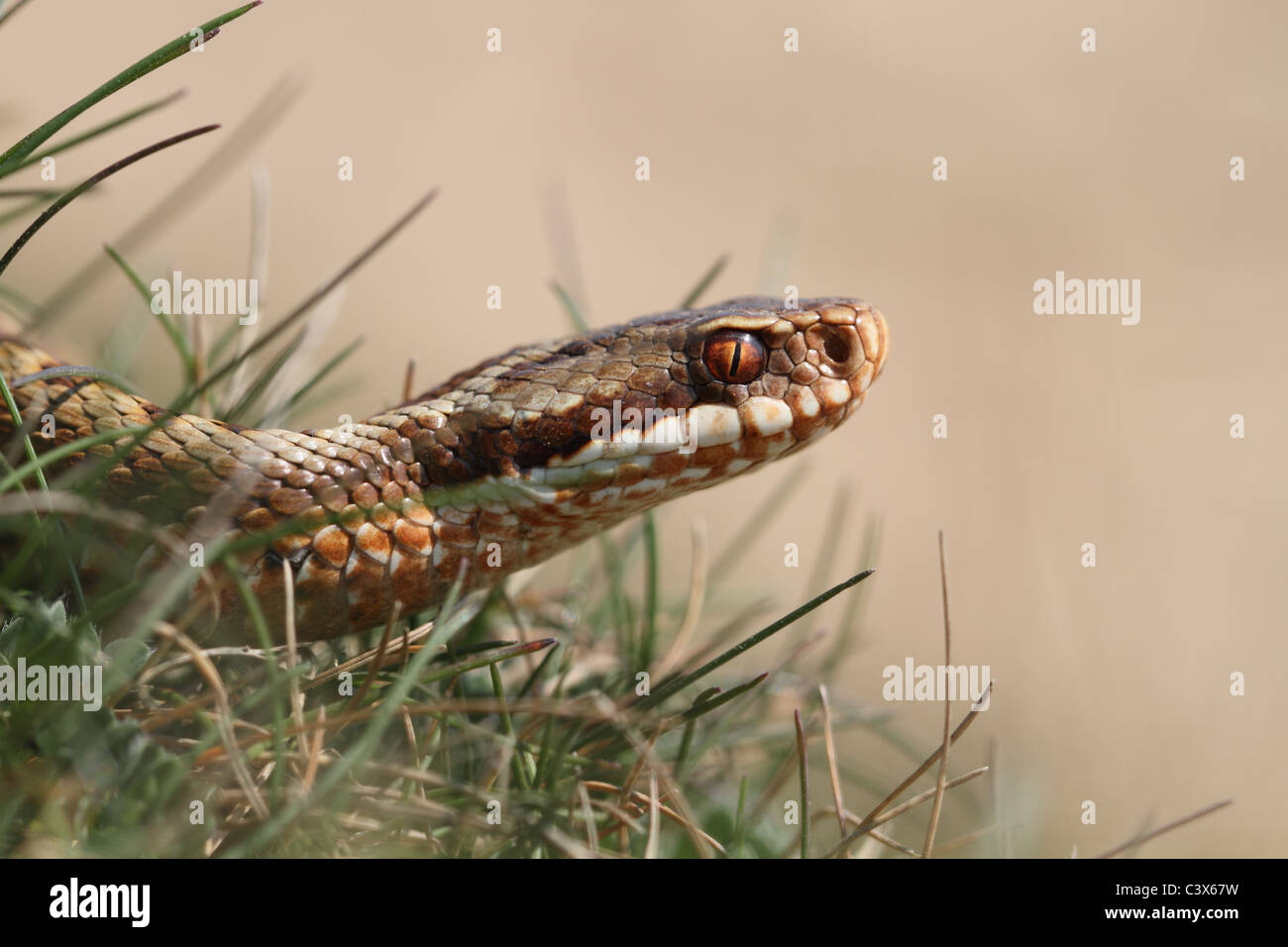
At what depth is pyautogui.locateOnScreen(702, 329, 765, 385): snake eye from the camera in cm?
426

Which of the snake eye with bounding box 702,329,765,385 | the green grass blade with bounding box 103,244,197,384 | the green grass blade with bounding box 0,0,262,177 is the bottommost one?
the snake eye with bounding box 702,329,765,385

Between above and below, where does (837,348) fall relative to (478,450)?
above

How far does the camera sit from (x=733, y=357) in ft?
14.0

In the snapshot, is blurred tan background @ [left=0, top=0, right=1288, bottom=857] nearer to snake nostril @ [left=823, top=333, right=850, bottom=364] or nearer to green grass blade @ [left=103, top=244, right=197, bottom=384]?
green grass blade @ [left=103, top=244, right=197, bottom=384]

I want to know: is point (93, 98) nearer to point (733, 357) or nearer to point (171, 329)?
point (171, 329)

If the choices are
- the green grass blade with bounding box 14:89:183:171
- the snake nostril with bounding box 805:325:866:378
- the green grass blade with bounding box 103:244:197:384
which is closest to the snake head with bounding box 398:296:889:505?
the snake nostril with bounding box 805:325:866:378

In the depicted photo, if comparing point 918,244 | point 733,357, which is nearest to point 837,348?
point 733,357

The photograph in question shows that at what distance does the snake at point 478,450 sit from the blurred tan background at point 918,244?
20.9ft

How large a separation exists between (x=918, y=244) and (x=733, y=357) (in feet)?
51.1

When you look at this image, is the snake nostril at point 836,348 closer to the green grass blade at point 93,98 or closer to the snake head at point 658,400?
the snake head at point 658,400

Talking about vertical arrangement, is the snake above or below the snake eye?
below

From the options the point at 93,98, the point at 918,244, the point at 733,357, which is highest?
the point at 918,244

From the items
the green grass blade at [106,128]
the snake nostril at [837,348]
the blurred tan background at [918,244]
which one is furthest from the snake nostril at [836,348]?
the blurred tan background at [918,244]
